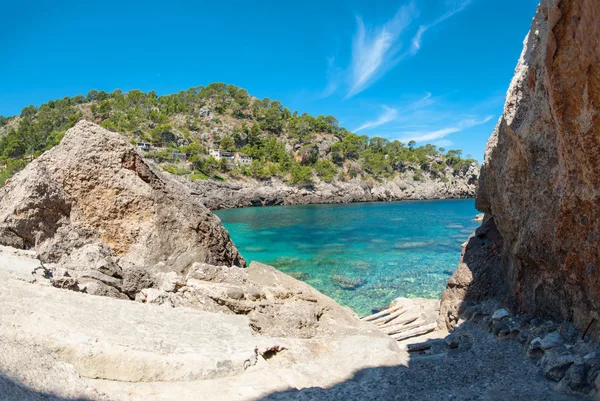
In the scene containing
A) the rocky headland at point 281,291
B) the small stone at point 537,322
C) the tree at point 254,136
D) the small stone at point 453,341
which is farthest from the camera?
the tree at point 254,136

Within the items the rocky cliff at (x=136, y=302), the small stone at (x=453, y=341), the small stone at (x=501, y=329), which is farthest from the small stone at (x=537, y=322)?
the rocky cliff at (x=136, y=302)

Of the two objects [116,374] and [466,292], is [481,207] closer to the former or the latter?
[466,292]

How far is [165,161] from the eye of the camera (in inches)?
3280

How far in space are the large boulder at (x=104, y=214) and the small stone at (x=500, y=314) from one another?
6782 millimetres

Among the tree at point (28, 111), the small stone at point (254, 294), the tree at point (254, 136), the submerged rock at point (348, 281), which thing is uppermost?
the tree at point (28, 111)

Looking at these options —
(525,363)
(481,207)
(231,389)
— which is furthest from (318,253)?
(231,389)

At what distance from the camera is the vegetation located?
87.3m

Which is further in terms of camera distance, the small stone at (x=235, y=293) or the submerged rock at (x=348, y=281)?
the submerged rock at (x=348, y=281)

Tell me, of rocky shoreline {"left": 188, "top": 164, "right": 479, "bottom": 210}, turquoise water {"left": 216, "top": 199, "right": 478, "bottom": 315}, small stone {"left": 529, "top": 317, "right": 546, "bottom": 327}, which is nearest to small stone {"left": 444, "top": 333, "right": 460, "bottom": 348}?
small stone {"left": 529, "top": 317, "right": 546, "bottom": 327}

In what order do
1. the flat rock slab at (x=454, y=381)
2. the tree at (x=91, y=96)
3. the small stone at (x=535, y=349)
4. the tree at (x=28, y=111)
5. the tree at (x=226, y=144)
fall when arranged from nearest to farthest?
the flat rock slab at (x=454, y=381) → the small stone at (x=535, y=349) → the tree at (x=226, y=144) → the tree at (x=28, y=111) → the tree at (x=91, y=96)

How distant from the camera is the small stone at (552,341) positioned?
585 cm

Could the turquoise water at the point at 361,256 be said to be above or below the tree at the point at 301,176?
below

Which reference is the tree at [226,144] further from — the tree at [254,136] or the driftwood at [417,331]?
the driftwood at [417,331]

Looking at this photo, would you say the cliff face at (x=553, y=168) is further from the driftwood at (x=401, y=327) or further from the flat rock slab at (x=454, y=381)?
the driftwood at (x=401, y=327)
